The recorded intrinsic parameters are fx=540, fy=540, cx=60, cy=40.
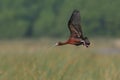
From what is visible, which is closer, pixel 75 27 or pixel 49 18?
pixel 75 27

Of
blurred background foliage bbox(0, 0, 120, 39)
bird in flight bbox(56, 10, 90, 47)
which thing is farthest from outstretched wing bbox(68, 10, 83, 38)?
blurred background foliage bbox(0, 0, 120, 39)

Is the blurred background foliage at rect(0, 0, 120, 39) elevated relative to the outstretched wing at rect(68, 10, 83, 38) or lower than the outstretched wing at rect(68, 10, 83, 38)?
lower

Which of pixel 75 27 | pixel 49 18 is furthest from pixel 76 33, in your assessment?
pixel 49 18

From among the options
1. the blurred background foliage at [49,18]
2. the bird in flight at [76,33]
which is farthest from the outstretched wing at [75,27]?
the blurred background foliage at [49,18]

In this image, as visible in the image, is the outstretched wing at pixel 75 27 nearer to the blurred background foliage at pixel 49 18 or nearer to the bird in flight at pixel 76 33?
the bird in flight at pixel 76 33

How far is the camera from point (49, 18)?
108 feet

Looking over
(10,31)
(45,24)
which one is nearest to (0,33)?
(10,31)

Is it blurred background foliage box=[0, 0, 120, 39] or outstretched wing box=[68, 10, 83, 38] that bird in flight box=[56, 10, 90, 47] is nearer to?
outstretched wing box=[68, 10, 83, 38]

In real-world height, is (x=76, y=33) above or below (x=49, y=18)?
above

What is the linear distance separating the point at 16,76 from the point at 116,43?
848 inches

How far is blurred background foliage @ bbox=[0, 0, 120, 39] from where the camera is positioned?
97.4 feet

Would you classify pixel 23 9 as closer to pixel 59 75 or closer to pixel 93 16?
pixel 93 16

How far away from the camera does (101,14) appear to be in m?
30.7

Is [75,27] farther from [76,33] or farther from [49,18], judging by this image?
[49,18]
